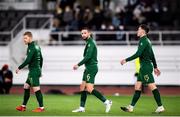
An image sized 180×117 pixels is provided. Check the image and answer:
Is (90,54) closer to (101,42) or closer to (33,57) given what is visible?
(33,57)

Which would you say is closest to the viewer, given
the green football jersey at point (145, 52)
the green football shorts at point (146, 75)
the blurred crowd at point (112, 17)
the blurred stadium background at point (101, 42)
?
the green football jersey at point (145, 52)

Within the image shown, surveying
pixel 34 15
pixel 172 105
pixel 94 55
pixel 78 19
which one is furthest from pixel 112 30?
pixel 94 55

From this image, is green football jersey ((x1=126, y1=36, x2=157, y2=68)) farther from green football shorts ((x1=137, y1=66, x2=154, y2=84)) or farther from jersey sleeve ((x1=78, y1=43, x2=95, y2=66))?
jersey sleeve ((x1=78, y1=43, x2=95, y2=66))

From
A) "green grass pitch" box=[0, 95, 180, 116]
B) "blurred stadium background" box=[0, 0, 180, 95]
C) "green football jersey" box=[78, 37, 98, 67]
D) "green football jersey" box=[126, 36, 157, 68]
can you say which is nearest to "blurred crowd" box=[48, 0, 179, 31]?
"blurred stadium background" box=[0, 0, 180, 95]

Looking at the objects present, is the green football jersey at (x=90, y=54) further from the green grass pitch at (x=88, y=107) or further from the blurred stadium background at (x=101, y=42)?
the blurred stadium background at (x=101, y=42)

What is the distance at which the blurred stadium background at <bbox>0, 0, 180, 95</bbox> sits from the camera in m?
29.0

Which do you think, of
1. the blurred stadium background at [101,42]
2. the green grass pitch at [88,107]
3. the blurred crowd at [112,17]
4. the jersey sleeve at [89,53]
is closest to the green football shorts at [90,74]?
the jersey sleeve at [89,53]

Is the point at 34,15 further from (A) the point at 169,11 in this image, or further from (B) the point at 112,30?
(A) the point at 169,11

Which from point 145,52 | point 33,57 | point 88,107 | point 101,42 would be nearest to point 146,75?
point 145,52

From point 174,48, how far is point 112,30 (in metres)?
3.02

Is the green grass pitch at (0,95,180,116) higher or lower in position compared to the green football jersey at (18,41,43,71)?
lower

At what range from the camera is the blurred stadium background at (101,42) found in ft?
95.0

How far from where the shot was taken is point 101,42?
2930 cm

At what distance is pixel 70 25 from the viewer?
2991 cm
